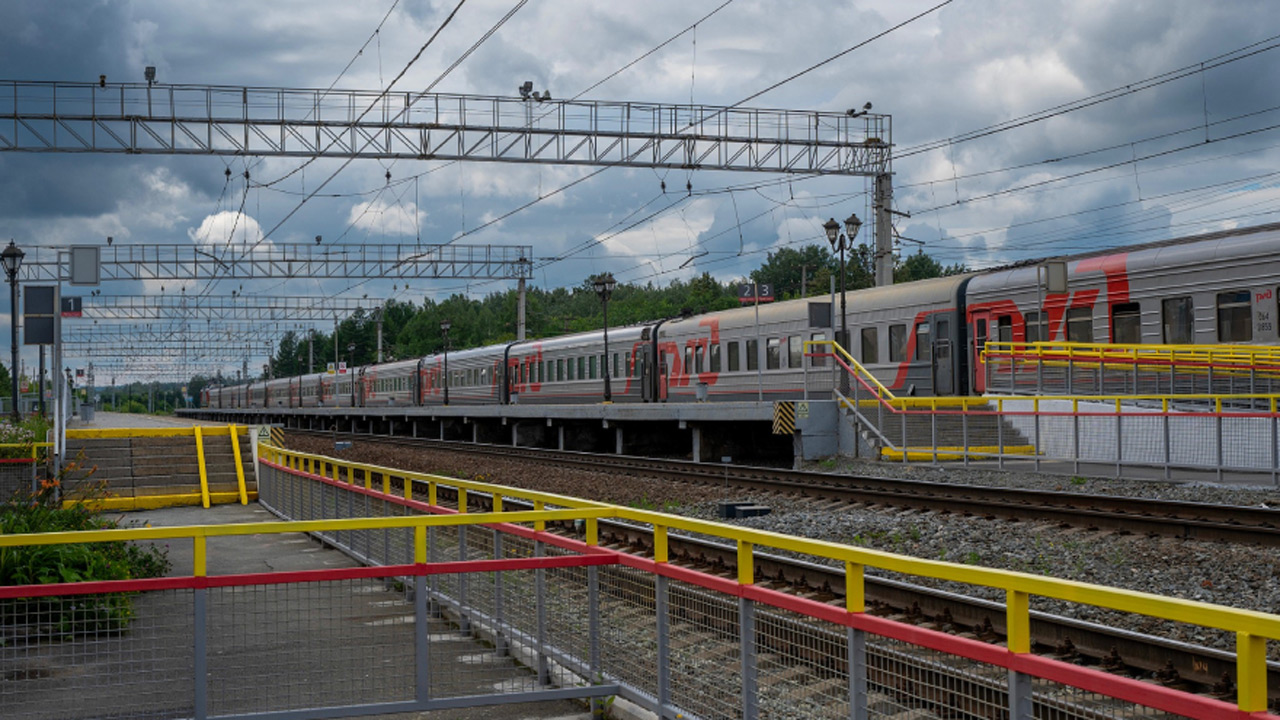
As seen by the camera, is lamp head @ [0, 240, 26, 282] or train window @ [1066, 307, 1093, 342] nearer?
train window @ [1066, 307, 1093, 342]

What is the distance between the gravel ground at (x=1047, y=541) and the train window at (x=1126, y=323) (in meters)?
3.71

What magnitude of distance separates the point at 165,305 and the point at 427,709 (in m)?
69.3

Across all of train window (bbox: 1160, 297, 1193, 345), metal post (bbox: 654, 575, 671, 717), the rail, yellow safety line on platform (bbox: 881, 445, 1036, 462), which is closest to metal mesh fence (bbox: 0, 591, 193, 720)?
the rail

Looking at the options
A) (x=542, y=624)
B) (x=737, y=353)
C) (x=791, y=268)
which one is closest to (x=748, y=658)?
(x=542, y=624)

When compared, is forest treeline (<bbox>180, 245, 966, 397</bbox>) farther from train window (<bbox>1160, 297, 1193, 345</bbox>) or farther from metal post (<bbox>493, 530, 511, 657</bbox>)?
metal post (<bbox>493, 530, 511, 657</bbox>)

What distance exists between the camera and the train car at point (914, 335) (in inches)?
1039

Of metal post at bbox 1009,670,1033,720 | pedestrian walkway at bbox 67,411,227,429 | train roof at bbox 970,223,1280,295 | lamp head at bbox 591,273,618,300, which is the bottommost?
metal post at bbox 1009,670,1033,720

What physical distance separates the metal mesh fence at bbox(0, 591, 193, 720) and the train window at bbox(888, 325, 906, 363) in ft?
76.2

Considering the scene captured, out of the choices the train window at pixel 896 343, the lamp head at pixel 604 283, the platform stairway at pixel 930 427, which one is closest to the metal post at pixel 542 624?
the platform stairway at pixel 930 427

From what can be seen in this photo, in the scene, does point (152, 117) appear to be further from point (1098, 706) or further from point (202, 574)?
point (1098, 706)

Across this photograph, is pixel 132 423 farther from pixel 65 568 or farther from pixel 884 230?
pixel 65 568

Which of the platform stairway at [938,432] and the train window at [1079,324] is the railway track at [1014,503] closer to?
the platform stairway at [938,432]

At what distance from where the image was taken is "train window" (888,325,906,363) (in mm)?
27859

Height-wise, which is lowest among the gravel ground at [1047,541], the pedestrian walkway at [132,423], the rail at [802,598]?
the gravel ground at [1047,541]
